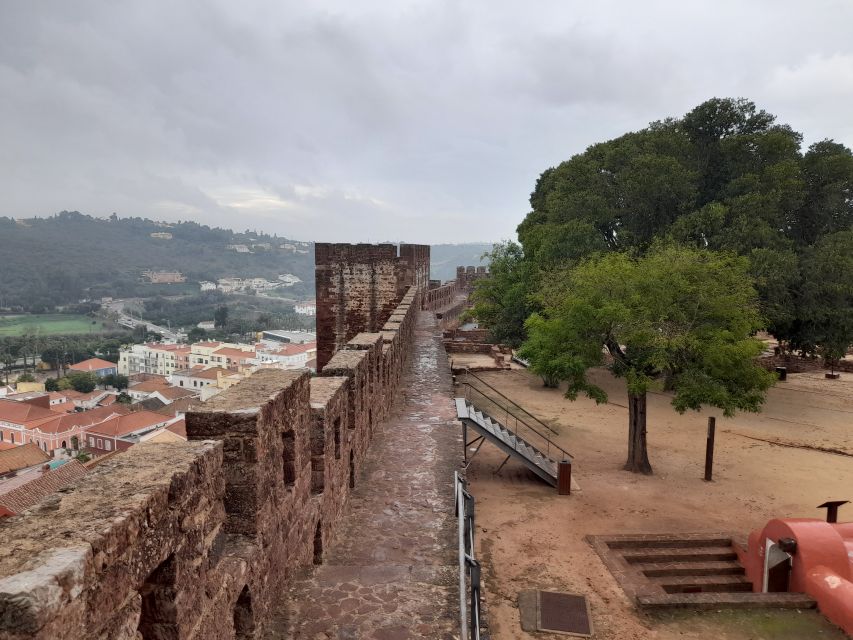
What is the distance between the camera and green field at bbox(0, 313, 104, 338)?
119938mm

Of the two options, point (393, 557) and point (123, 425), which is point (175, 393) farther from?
point (393, 557)

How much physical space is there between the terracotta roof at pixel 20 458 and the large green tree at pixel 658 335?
37110 mm

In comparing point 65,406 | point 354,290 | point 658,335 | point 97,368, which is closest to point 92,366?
point 97,368

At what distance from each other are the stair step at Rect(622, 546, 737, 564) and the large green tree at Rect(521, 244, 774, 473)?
3.31 metres

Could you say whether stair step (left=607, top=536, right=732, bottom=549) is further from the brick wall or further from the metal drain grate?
the brick wall

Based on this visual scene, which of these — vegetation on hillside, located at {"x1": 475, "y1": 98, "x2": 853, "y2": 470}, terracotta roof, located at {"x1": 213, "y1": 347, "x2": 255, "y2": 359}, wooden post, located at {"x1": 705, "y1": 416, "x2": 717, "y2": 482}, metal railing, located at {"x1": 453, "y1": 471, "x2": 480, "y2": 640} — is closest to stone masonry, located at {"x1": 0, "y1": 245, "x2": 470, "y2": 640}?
metal railing, located at {"x1": 453, "y1": 471, "x2": 480, "y2": 640}

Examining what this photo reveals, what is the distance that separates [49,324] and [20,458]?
107434 millimetres

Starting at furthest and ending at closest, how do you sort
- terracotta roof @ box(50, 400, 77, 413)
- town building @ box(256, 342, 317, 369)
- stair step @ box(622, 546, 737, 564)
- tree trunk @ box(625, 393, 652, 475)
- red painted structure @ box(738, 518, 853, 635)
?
town building @ box(256, 342, 317, 369) → terracotta roof @ box(50, 400, 77, 413) → tree trunk @ box(625, 393, 652, 475) → stair step @ box(622, 546, 737, 564) → red painted structure @ box(738, 518, 853, 635)

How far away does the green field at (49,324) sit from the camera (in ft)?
393

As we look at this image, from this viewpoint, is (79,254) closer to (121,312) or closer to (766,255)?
(121,312)

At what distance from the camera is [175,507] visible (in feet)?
8.54

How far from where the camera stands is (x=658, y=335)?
13.1m

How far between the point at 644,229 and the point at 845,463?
9865mm

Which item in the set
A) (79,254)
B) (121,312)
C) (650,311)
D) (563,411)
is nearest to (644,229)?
(563,411)
